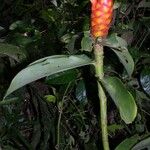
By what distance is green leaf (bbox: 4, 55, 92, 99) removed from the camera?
0.67 meters

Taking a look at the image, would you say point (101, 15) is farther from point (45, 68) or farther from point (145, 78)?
point (145, 78)

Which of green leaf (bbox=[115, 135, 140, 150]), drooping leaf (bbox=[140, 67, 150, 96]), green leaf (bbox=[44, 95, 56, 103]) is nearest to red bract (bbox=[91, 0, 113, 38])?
green leaf (bbox=[115, 135, 140, 150])

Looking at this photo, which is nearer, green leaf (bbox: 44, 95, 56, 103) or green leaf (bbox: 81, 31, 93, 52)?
green leaf (bbox: 81, 31, 93, 52)

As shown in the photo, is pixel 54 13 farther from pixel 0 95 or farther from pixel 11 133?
pixel 11 133

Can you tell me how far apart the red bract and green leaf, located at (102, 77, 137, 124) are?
0.34ft

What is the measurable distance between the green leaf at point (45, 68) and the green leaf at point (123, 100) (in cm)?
6

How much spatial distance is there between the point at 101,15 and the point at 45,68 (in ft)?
0.49

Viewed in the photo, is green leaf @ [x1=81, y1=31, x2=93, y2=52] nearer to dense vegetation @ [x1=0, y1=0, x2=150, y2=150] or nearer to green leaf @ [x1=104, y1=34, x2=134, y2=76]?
green leaf @ [x1=104, y1=34, x2=134, y2=76]

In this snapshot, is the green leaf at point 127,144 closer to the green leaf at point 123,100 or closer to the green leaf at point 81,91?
the green leaf at point 123,100

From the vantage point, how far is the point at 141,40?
4.96ft

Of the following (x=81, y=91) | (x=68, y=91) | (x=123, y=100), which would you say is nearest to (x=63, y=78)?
(x=81, y=91)

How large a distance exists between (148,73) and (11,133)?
638 millimetres

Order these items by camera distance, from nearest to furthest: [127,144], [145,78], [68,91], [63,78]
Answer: [127,144] < [63,78] < [145,78] < [68,91]

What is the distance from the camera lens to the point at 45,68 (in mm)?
673
